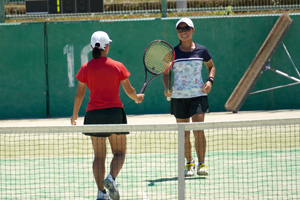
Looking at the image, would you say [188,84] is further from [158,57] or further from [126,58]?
[126,58]

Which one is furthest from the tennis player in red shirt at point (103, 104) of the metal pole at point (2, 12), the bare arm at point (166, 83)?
the metal pole at point (2, 12)

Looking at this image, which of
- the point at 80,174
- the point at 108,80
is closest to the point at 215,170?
the point at 80,174

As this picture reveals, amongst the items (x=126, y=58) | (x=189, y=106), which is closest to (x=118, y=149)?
(x=189, y=106)

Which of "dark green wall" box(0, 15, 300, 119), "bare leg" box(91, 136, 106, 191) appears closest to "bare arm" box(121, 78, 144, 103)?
Result: "bare leg" box(91, 136, 106, 191)

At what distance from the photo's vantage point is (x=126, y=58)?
1390 centimetres

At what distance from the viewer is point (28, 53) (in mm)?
14031

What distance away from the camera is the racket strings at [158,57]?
659 cm

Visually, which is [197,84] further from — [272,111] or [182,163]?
[272,111]

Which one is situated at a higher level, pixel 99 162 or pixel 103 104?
pixel 103 104

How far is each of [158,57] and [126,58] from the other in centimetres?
728

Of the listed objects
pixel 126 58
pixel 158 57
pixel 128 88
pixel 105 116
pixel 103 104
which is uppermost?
pixel 158 57

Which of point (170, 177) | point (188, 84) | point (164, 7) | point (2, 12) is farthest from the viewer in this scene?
point (2, 12)

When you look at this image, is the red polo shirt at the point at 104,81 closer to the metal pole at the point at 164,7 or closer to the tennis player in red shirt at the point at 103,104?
the tennis player in red shirt at the point at 103,104

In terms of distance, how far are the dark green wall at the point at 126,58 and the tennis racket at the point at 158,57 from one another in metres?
7.07
